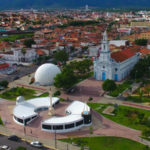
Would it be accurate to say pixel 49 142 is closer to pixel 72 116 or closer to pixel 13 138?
pixel 13 138

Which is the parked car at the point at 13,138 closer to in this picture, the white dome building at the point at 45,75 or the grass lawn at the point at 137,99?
the grass lawn at the point at 137,99

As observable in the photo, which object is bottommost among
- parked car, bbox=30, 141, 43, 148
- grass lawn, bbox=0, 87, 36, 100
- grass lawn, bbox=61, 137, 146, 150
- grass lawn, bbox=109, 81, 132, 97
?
grass lawn, bbox=61, 137, 146, 150

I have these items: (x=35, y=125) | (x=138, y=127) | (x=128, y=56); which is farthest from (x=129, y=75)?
(x=35, y=125)

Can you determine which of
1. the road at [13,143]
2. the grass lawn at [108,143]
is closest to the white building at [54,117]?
the grass lawn at [108,143]

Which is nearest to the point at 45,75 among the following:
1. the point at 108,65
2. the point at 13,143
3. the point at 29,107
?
the point at 108,65

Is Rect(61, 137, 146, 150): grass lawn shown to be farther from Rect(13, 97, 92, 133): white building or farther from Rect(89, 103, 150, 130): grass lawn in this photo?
Rect(89, 103, 150, 130): grass lawn

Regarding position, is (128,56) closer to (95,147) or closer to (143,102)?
(143,102)

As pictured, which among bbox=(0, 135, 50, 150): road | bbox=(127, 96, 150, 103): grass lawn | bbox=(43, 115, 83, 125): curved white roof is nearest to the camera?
bbox=(0, 135, 50, 150): road

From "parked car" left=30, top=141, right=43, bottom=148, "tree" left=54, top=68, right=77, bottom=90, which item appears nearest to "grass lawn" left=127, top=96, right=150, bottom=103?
"tree" left=54, top=68, right=77, bottom=90
